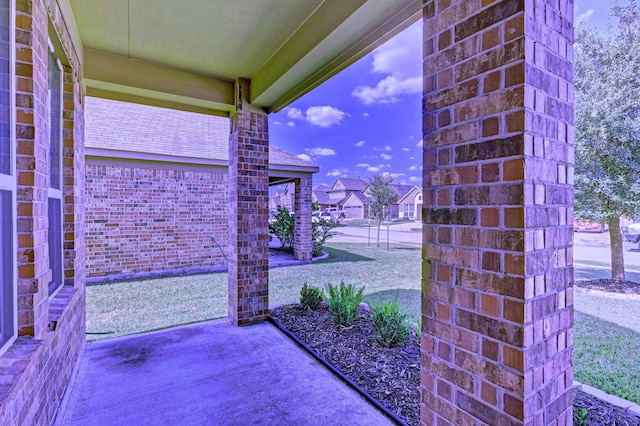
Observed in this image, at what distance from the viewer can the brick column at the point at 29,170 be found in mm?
1564

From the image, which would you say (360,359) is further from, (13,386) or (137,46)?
(137,46)

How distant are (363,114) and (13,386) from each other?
2993 centimetres

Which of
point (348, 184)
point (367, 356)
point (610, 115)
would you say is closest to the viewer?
point (367, 356)

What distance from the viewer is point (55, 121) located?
2.67 meters

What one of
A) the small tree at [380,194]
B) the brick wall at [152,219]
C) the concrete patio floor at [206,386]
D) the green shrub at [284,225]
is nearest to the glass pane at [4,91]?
the concrete patio floor at [206,386]

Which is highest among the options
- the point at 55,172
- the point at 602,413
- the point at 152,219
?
the point at 55,172

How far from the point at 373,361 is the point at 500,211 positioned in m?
2.37

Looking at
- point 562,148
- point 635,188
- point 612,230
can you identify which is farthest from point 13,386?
point 612,230

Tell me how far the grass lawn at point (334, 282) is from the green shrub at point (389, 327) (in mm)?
801

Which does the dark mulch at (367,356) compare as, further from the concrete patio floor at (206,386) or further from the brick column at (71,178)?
the brick column at (71,178)

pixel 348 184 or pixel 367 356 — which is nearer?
pixel 367 356

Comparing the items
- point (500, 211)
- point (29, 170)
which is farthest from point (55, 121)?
point (500, 211)

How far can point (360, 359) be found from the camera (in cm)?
306

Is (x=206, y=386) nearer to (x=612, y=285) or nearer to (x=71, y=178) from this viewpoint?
(x=71, y=178)
